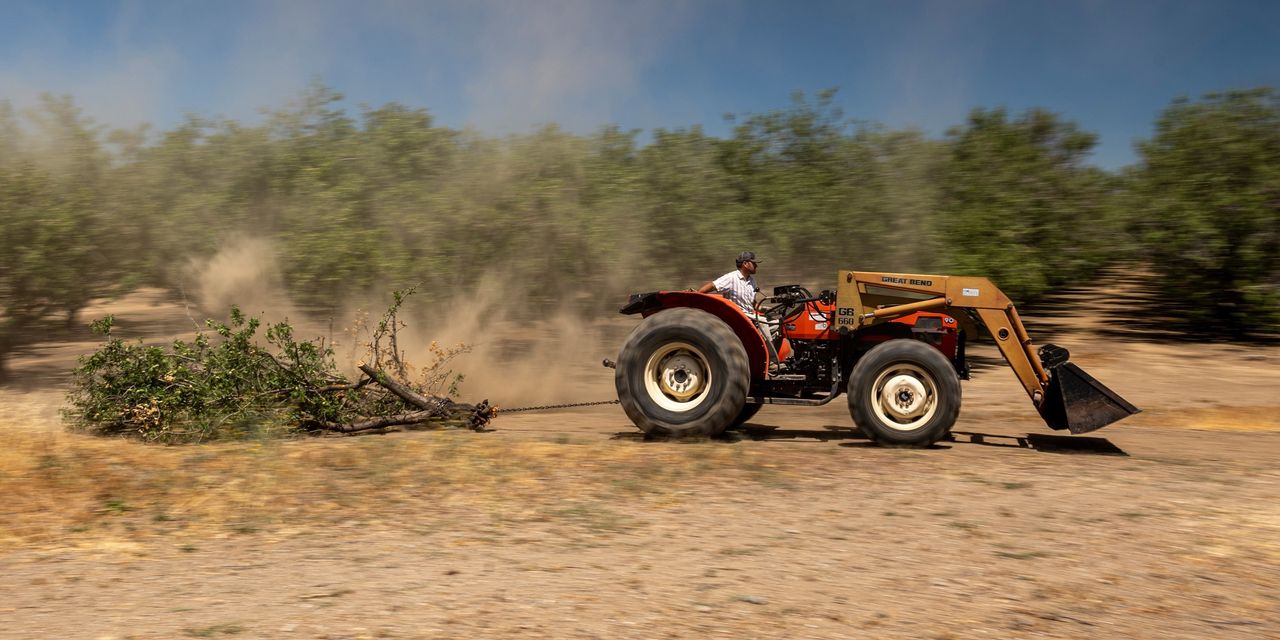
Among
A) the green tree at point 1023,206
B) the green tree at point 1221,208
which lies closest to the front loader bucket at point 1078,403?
the green tree at point 1023,206

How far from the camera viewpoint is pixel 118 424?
9.57m

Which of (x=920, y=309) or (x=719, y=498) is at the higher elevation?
(x=920, y=309)

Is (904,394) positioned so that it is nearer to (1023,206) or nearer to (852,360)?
(852,360)

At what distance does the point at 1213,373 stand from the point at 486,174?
35.7ft

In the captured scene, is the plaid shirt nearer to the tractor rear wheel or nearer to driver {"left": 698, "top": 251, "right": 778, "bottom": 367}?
driver {"left": 698, "top": 251, "right": 778, "bottom": 367}

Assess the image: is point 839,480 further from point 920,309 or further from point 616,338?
point 616,338

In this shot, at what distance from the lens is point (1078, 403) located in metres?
8.70

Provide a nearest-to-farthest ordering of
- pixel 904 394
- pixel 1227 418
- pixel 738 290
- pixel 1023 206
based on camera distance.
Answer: pixel 904 394, pixel 738 290, pixel 1227 418, pixel 1023 206

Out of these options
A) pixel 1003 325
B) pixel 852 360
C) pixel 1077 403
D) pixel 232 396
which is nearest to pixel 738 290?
pixel 852 360

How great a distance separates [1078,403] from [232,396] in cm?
722

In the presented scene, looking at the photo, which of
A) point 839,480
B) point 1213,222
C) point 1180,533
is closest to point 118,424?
point 839,480

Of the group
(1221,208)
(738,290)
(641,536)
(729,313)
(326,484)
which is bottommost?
(641,536)

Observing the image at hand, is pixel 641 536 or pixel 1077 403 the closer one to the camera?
pixel 641 536

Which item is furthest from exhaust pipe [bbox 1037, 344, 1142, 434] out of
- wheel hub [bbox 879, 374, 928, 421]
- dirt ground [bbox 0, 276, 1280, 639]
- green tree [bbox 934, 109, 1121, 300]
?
green tree [bbox 934, 109, 1121, 300]
